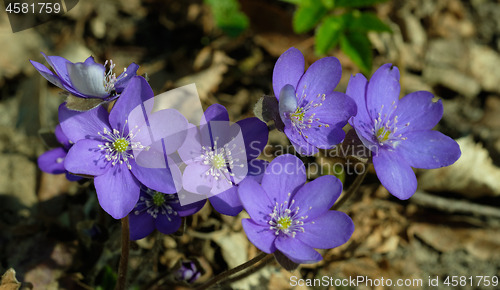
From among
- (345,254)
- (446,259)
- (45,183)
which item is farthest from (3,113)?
(446,259)

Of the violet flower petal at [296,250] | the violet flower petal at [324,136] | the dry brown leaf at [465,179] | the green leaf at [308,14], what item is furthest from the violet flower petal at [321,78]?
the dry brown leaf at [465,179]

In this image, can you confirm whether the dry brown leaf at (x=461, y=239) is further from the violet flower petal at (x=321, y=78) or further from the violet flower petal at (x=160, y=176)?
the violet flower petal at (x=160, y=176)

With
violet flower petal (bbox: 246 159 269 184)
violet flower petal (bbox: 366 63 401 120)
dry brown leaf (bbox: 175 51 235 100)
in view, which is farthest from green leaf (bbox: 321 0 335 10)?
violet flower petal (bbox: 246 159 269 184)

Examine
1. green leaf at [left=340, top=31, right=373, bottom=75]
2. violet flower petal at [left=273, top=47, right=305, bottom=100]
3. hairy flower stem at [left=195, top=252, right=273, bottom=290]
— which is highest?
violet flower petal at [left=273, top=47, right=305, bottom=100]

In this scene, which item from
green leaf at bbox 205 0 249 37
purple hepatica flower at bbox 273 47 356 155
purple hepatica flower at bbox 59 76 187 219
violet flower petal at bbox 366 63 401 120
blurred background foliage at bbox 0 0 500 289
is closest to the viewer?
purple hepatica flower at bbox 59 76 187 219

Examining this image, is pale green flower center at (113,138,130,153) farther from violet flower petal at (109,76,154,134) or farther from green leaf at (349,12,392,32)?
green leaf at (349,12,392,32)

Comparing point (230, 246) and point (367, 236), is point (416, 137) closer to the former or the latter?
point (367, 236)
